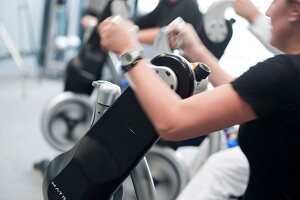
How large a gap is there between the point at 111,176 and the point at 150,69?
0.92 ft

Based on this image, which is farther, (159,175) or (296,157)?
(159,175)

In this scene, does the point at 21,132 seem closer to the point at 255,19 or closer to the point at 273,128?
the point at 255,19

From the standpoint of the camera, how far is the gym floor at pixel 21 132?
234 cm

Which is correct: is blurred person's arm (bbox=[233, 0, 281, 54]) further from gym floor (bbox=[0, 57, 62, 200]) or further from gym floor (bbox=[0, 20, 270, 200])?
gym floor (bbox=[0, 57, 62, 200])

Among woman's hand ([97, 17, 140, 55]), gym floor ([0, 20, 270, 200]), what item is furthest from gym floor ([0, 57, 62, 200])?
woman's hand ([97, 17, 140, 55])

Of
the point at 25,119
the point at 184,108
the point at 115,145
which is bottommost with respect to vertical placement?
the point at 25,119

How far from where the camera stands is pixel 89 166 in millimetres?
1021

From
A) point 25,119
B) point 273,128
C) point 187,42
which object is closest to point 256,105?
point 273,128

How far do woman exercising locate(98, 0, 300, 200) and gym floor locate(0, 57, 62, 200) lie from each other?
4.93 feet

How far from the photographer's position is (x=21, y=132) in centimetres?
304

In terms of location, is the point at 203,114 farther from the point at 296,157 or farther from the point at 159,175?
the point at 159,175

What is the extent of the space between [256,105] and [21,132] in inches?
97.6

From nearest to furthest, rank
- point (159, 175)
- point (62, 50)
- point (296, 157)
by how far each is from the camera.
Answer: point (296, 157)
point (159, 175)
point (62, 50)

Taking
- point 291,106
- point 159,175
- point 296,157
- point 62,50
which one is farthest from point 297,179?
point 62,50
